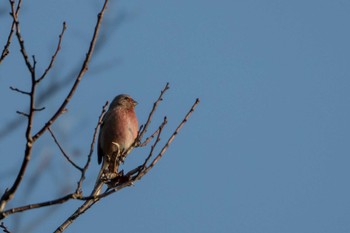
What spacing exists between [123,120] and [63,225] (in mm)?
4285

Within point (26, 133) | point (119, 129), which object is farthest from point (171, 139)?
point (119, 129)

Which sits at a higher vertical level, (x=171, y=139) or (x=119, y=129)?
(x=119, y=129)

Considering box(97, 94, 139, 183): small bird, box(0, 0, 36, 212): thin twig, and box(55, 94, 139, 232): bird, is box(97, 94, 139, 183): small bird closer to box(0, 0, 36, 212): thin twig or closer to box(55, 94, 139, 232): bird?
box(55, 94, 139, 232): bird

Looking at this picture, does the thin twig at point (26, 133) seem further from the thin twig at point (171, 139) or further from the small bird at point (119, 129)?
the small bird at point (119, 129)

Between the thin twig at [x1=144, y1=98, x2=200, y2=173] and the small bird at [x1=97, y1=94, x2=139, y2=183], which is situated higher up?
the small bird at [x1=97, y1=94, x2=139, y2=183]

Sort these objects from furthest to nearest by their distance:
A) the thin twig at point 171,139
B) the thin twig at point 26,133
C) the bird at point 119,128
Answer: the bird at point 119,128 → the thin twig at point 171,139 → the thin twig at point 26,133

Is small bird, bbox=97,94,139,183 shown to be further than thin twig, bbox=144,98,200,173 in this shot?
Yes

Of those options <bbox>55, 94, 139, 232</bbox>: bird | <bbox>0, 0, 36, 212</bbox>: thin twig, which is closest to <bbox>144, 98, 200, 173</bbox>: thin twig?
<bbox>0, 0, 36, 212</bbox>: thin twig

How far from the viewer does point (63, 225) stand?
168 inches

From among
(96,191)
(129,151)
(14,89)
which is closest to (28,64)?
(14,89)

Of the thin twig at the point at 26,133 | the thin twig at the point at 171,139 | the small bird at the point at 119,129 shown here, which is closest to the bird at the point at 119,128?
the small bird at the point at 119,129

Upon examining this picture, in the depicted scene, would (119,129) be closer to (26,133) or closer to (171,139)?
(171,139)

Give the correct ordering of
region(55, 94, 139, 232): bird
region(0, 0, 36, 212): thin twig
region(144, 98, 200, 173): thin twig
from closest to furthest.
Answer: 1. region(0, 0, 36, 212): thin twig
2. region(144, 98, 200, 173): thin twig
3. region(55, 94, 139, 232): bird

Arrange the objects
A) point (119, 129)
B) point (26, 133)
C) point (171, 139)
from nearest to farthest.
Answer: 1. point (26, 133)
2. point (171, 139)
3. point (119, 129)
